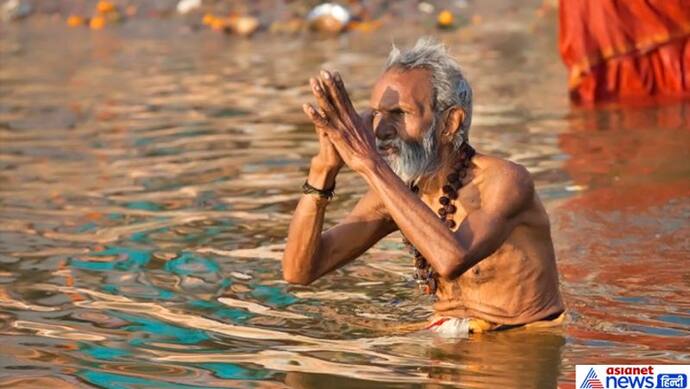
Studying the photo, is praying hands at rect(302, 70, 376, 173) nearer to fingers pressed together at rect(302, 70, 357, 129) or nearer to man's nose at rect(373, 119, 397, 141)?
fingers pressed together at rect(302, 70, 357, 129)

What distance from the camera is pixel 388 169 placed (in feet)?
17.2

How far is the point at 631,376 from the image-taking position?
530cm

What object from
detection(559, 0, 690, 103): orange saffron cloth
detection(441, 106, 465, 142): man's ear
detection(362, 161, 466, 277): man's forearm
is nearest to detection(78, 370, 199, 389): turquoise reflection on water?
detection(362, 161, 466, 277): man's forearm

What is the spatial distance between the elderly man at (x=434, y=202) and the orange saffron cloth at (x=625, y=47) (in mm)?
6129

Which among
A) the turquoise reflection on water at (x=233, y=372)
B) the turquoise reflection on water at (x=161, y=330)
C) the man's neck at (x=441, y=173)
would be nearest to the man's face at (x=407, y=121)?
the man's neck at (x=441, y=173)

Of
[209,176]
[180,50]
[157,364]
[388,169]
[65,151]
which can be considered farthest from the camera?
[180,50]

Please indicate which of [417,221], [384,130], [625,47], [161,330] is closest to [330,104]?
[384,130]

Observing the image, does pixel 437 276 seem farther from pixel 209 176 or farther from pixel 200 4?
pixel 200 4

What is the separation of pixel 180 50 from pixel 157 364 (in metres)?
13.0

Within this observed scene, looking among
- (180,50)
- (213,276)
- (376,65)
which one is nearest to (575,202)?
(213,276)

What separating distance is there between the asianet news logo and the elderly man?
48 cm

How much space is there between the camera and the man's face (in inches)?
214

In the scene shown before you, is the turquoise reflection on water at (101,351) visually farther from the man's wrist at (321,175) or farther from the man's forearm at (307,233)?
the man's wrist at (321,175)

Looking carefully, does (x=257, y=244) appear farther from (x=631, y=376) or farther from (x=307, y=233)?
(x=631, y=376)
